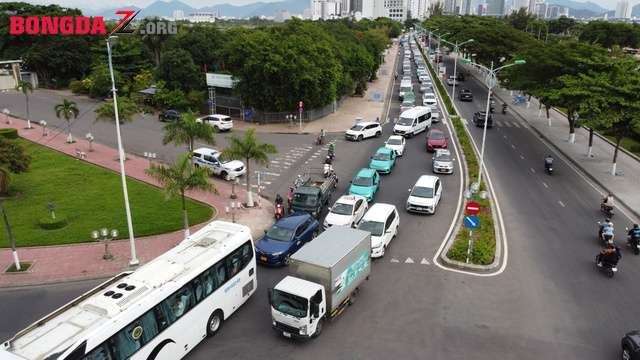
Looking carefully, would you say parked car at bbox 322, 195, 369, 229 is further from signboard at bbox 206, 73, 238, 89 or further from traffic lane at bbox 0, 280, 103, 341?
signboard at bbox 206, 73, 238, 89

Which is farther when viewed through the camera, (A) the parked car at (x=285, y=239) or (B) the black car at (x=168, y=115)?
(B) the black car at (x=168, y=115)

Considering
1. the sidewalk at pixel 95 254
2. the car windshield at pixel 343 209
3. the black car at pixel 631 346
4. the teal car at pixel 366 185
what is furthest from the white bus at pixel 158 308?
the black car at pixel 631 346

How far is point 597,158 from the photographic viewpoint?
37844 mm

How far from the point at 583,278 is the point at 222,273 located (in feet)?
49.7

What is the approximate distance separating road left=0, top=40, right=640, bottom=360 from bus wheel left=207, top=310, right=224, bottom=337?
0.28 m

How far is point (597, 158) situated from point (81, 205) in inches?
1487

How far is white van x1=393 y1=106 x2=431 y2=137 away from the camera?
44344 millimetres

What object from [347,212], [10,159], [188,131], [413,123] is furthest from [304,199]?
[413,123]

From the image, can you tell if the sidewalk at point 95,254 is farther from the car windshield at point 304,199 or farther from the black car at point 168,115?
the black car at point 168,115

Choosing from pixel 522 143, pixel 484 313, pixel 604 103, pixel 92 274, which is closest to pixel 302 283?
pixel 484 313

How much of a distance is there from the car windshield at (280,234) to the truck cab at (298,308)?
5578 mm

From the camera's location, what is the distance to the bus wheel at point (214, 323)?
52.6ft

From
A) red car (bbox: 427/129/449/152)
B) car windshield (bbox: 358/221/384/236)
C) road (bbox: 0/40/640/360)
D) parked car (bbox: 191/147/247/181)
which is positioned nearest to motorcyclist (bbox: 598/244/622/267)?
road (bbox: 0/40/640/360)

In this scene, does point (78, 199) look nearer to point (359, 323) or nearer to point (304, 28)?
point (359, 323)
